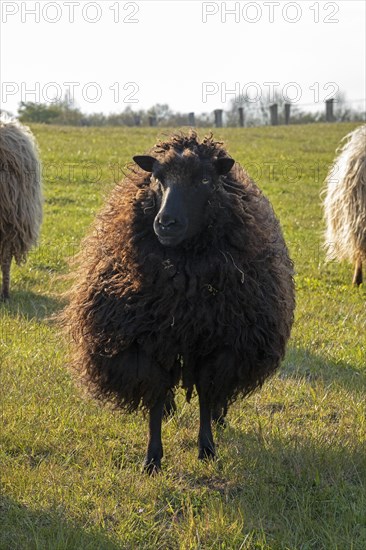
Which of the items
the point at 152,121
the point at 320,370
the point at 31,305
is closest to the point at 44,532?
the point at 320,370

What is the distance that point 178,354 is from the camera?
15.9ft

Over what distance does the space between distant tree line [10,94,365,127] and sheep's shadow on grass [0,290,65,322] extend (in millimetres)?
29916

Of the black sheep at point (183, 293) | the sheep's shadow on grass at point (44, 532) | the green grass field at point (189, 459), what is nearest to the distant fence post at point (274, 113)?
the green grass field at point (189, 459)

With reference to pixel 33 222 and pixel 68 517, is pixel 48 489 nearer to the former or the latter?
pixel 68 517

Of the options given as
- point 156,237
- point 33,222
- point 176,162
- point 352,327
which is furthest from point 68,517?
point 33,222

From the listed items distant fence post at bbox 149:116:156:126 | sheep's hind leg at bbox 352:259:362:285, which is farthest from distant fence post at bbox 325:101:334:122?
sheep's hind leg at bbox 352:259:362:285

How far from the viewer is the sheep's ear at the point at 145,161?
4.77 meters

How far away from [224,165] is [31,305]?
13.5 feet

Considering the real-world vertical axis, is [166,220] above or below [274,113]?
below

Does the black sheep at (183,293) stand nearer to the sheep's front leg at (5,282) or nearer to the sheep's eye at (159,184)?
the sheep's eye at (159,184)

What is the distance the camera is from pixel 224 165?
4734 mm

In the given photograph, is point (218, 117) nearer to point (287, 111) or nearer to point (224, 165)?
point (287, 111)

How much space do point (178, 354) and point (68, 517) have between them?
1194mm

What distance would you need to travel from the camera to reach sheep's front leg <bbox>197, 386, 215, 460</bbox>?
5.02 metres
